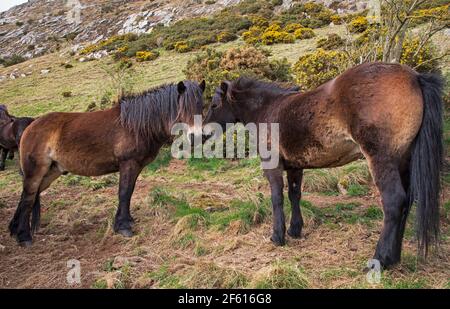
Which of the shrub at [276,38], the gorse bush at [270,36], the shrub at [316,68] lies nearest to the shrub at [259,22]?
the gorse bush at [270,36]

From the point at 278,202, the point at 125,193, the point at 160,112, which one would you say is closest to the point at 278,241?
the point at 278,202

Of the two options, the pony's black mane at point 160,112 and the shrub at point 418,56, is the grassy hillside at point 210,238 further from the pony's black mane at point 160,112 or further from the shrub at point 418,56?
the shrub at point 418,56

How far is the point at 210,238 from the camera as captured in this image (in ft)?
16.9

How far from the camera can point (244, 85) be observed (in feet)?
17.5

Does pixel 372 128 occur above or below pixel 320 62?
above

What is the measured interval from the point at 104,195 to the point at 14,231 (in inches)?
84.9

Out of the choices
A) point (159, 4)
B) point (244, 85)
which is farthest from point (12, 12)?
point (244, 85)

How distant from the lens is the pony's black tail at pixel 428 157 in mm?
3572

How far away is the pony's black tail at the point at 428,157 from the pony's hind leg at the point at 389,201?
16 cm

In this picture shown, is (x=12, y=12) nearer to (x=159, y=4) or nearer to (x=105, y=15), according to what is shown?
(x=105, y=15)

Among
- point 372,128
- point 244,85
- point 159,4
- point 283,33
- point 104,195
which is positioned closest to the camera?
point 372,128

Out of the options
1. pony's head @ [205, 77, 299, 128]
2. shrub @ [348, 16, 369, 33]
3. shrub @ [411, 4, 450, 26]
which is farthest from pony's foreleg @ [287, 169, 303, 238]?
shrub @ [348, 16, 369, 33]

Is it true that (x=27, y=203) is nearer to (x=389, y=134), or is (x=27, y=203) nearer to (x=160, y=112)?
(x=160, y=112)

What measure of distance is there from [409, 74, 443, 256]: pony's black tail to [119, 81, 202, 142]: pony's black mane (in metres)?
2.87
